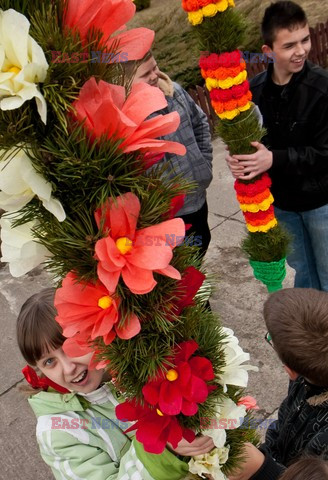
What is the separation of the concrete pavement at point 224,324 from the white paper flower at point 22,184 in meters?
1.45

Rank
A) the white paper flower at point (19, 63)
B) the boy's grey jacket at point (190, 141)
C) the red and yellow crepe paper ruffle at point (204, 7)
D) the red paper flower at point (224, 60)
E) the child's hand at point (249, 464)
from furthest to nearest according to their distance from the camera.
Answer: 1. the boy's grey jacket at point (190, 141)
2. the red paper flower at point (224, 60)
3. the red and yellow crepe paper ruffle at point (204, 7)
4. the child's hand at point (249, 464)
5. the white paper flower at point (19, 63)

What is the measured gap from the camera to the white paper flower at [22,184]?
3.00 ft

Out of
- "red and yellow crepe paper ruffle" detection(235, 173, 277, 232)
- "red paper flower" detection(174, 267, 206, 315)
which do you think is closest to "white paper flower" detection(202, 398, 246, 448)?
"red paper flower" detection(174, 267, 206, 315)

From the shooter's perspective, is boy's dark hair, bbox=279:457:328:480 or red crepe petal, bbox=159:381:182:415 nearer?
red crepe petal, bbox=159:381:182:415

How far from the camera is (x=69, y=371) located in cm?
185

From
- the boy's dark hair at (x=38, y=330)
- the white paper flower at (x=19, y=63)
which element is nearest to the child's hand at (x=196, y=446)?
the boy's dark hair at (x=38, y=330)

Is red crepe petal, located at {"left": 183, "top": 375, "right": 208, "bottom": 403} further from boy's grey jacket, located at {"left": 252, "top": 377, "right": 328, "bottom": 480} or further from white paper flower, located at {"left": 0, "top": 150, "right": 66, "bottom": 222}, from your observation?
boy's grey jacket, located at {"left": 252, "top": 377, "right": 328, "bottom": 480}

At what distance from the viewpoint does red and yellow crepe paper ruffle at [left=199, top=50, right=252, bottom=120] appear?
2395 mm

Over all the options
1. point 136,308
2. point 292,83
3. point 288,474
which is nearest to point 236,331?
point 292,83

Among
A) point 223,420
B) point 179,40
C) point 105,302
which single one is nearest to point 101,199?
point 105,302

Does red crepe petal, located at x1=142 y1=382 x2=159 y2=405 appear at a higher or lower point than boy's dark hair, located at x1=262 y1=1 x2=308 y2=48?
higher

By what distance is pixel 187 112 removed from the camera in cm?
291

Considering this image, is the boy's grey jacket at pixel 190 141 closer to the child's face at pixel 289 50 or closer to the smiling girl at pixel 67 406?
the child's face at pixel 289 50

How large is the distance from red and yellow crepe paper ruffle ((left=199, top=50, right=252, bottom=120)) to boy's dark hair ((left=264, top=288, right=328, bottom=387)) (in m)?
0.92
